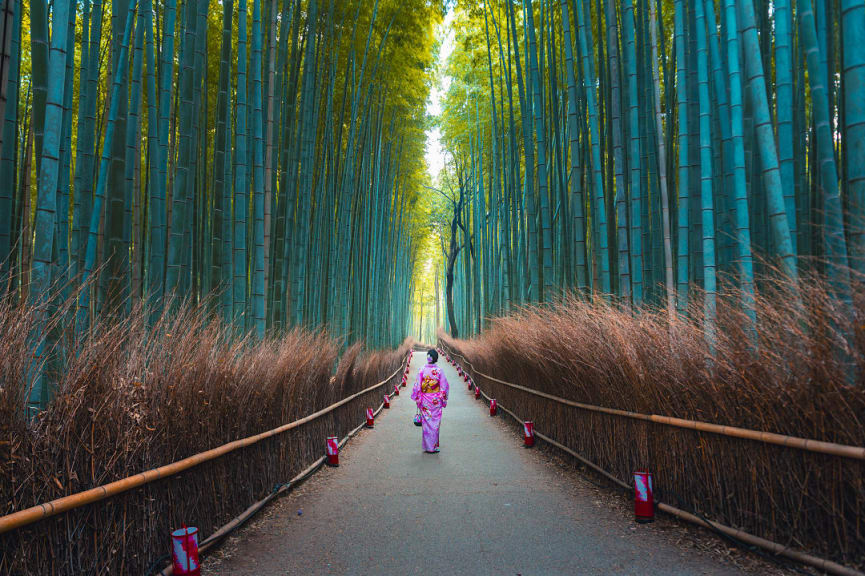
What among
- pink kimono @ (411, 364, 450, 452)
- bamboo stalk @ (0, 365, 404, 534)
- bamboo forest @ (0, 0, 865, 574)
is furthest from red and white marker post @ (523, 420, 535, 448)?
bamboo stalk @ (0, 365, 404, 534)

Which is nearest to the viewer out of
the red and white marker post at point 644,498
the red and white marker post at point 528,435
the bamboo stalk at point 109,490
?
the bamboo stalk at point 109,490

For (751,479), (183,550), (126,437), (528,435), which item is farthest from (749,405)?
(528,435)

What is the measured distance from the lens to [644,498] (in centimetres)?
311

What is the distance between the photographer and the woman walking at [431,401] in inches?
217

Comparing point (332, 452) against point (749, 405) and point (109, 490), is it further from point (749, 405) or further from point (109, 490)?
point (749, 405)

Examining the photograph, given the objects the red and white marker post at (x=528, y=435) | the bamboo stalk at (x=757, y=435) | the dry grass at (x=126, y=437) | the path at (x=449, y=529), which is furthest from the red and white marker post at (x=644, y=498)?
the red and white marker post at (x=528, y=435)

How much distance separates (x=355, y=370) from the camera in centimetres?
696

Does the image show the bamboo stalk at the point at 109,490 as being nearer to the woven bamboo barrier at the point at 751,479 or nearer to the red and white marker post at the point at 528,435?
the woven bamboo barrier at the point at 751,479

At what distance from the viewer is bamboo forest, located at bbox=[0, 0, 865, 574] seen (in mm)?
2082

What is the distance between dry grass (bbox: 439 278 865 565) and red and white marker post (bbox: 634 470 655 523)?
122mm

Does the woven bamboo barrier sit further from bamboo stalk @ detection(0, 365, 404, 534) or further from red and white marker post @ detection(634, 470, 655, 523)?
bamboo stalk @ detection(0, 365, 404, 534)

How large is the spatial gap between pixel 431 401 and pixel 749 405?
133 inches

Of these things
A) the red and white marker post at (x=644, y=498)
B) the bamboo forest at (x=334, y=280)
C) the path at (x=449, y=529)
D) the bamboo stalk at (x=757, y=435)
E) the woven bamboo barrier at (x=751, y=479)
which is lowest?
the path at (x=449, y=529)

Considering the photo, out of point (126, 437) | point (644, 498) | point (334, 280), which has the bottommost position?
point (644, 498)
